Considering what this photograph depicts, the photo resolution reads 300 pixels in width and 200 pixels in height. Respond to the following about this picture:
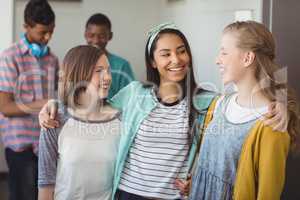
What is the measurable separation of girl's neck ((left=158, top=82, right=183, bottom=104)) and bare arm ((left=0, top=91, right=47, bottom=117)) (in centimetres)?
51

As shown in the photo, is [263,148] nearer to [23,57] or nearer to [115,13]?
[23,57]

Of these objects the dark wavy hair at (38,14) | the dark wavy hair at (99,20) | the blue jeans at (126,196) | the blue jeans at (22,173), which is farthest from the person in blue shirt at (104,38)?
the blue jeans at (126,196)

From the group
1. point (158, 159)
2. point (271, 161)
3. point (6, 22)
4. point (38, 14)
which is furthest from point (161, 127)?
point (6, 22)

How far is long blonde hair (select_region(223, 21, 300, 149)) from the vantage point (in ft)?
3.46

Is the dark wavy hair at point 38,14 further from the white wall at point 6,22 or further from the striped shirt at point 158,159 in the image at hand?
the striped shirt at point 158,159

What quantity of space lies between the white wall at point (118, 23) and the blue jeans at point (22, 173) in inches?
18.6

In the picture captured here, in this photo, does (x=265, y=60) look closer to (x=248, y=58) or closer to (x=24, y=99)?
(x=248, y=58)

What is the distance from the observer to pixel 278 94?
1087mm

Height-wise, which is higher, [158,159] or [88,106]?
[88,106]

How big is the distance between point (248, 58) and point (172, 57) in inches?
8.5

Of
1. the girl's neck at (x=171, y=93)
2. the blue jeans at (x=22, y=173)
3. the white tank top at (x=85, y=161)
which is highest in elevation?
the girl's neck at (x=171, y=93)

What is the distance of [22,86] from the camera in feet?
4.71

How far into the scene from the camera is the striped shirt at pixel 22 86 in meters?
1.43

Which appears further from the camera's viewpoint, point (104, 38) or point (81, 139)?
point (104, 38)
